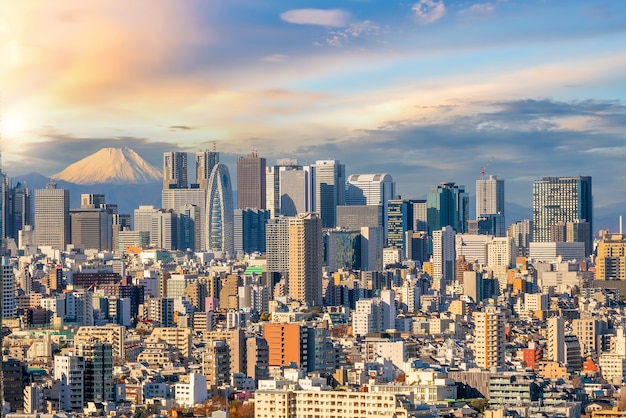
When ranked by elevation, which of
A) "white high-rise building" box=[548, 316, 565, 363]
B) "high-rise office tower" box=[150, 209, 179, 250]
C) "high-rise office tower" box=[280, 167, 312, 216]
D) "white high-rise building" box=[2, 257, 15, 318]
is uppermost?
"high-rise office tower" box=[280, 167, 312, 216]

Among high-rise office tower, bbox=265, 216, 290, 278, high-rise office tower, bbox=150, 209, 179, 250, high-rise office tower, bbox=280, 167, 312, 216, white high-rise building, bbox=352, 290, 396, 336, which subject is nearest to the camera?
white high-rise building, bbox=352, 290, 396, 336

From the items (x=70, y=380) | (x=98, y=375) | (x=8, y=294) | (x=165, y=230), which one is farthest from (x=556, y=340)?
(x=165, y=230)

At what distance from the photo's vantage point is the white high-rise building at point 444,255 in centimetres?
4412

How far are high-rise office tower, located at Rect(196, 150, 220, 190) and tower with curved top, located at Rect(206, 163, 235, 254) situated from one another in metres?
1.09

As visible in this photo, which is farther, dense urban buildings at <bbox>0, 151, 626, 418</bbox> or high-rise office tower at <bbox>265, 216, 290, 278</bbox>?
high-rise office tower at <bbox>265, 216, 290, 278</bbox>

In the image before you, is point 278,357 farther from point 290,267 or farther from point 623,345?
point 290,267

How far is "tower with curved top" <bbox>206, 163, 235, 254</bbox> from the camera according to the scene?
57.4 m

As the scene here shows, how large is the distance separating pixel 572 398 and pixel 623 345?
635 cm

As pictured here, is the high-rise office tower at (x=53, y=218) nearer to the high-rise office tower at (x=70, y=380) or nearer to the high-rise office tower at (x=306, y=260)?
the high-rise office tower at (x=306, y=260)

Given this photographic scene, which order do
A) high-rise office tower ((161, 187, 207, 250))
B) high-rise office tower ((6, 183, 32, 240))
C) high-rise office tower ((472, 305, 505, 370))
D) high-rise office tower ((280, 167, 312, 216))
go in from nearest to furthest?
high-rise office tower ((472, 305, 505, 370)), high-rise office tower ((6, 183, 32, 240)), high-rise office tower ((161, 187, 207, 250)), high-rise office tower ((280, 167, 312, 216))

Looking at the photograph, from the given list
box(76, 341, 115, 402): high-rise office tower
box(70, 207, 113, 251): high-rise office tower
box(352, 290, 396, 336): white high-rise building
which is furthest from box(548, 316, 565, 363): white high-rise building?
box(70, 207, 113, 251): high-rise office tower

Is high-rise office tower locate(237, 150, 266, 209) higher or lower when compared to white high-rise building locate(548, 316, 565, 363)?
higher

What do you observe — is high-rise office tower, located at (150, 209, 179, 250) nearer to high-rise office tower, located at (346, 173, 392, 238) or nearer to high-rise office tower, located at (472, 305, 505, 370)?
high-rise office tower, located at (346, 173, 392, 238)

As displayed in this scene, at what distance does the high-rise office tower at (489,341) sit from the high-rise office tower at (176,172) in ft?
125
